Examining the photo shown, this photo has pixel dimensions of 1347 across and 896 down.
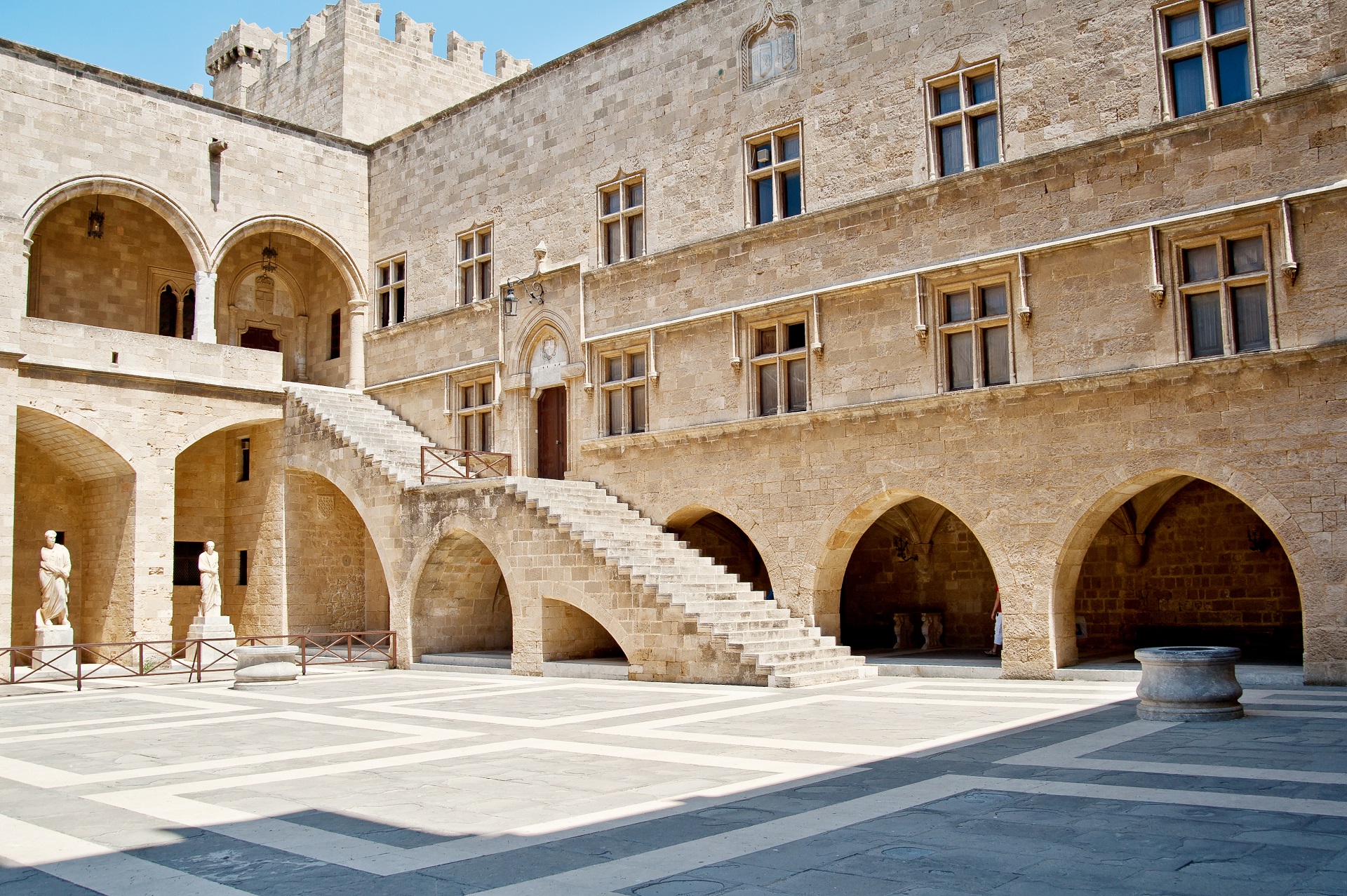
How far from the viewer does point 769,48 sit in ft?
59.5

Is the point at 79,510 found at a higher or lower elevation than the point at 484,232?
lower

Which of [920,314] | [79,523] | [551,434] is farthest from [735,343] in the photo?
[79,523]

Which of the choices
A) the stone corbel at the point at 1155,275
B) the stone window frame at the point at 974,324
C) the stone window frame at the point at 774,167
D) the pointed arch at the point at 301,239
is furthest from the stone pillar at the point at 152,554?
the stone corbel at the point at 1155,275

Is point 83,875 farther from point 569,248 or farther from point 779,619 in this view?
point 569,248

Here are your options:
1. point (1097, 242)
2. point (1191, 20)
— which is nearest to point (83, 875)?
point (1097, 242)

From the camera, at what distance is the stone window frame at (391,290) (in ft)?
80.6

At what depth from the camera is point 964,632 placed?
19.1 meters

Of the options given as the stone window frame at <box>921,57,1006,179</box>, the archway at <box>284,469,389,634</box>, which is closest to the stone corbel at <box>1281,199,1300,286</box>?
the stone window frame at <box>921,57,1006,179</box>

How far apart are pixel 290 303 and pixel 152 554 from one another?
824 centimetres

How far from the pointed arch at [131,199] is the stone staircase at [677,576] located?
4.64 m

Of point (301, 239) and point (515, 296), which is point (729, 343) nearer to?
point (515, 296)

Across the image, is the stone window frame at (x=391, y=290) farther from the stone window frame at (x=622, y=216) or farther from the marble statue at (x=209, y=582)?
the marble statue at (x=209, y=582)

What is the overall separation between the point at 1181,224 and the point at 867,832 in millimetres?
10427

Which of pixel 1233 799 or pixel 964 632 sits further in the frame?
pixel 964 632
